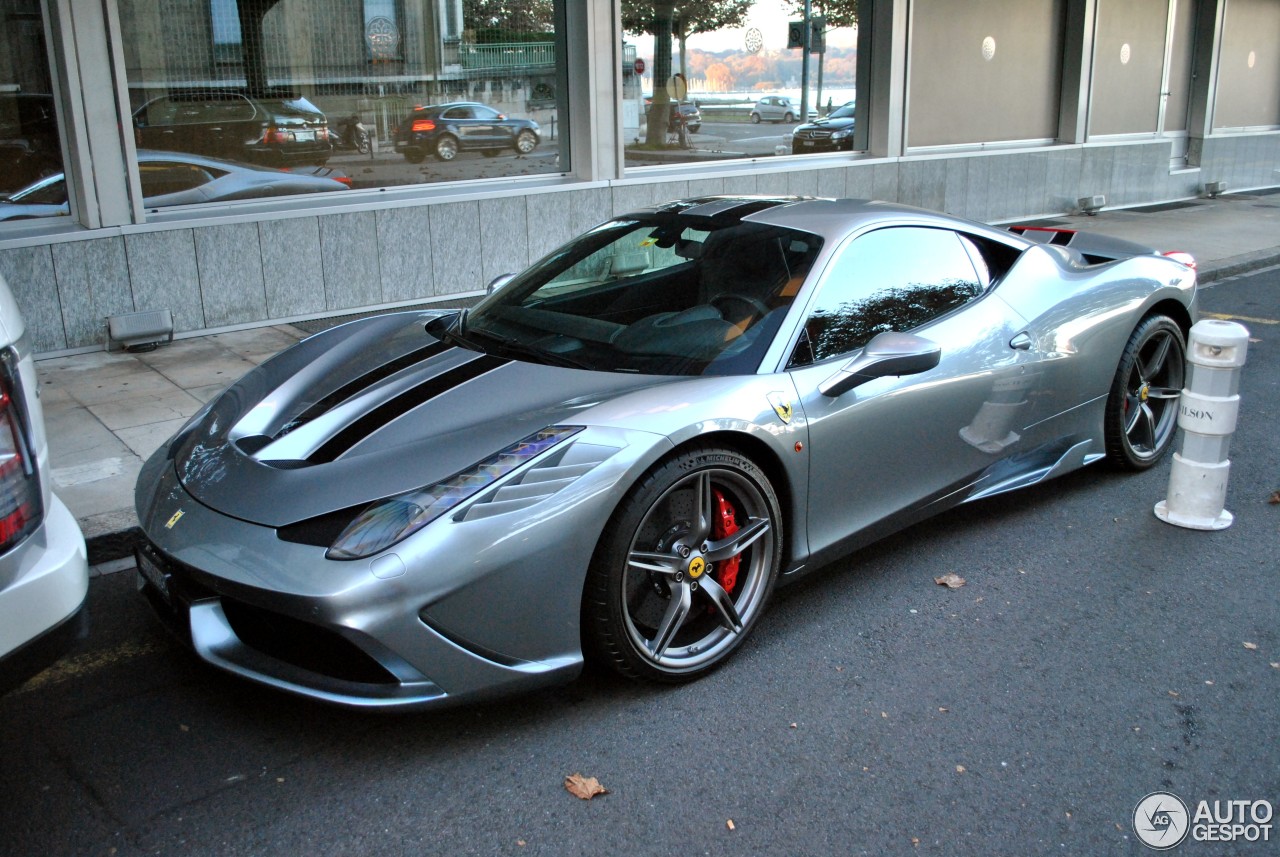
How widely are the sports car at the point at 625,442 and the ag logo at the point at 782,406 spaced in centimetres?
1

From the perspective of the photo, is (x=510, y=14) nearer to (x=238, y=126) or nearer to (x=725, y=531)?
(x=238, y=126)

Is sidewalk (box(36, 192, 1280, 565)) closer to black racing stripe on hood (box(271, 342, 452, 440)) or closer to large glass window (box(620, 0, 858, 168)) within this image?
black racing stripe on hood (box(271, 342, 452, 440))

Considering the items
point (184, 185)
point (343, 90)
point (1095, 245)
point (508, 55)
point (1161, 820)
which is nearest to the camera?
point (1161, 820)

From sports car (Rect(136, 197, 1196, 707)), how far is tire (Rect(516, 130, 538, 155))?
5.90 m

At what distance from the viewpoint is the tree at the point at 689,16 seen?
10.7 meters

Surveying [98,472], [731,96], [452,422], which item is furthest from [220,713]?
[731,96]

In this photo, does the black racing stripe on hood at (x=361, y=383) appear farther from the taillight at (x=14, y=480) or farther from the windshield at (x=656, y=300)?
the taillight at (x=14, y=480)

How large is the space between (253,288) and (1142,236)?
32.2ft

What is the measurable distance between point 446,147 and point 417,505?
7.40 m

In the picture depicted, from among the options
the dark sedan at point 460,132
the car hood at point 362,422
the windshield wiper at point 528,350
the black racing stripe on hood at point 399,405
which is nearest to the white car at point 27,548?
the car hood at point 362,422

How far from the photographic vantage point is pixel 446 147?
984 centimetres

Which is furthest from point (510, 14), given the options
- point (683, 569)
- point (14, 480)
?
point (14, 480)

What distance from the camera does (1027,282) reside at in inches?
185

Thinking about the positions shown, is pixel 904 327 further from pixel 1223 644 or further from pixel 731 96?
pixel 731 96
